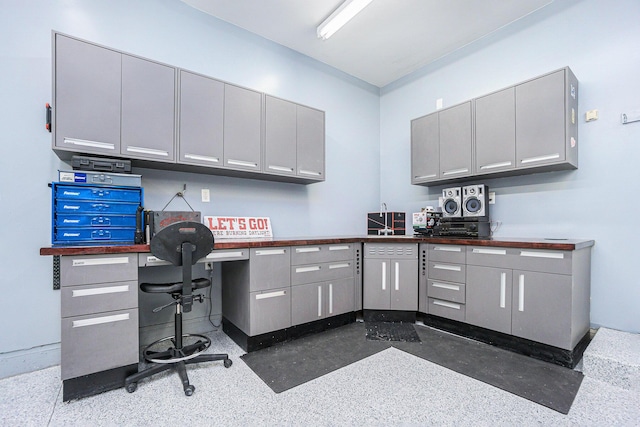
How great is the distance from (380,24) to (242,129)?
1.89 m

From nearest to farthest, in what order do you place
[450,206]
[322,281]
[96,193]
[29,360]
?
[96,193], [29,360], [322,281], [450,206]

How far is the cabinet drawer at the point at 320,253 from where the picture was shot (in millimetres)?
2652

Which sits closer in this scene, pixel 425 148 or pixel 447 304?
pixel 447 304

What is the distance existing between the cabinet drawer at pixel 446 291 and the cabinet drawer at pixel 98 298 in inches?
104

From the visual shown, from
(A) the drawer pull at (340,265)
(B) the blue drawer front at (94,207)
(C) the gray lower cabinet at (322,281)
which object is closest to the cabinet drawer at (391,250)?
(C) the gray lower cabinet at (322,281)

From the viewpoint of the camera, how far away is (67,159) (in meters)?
2.21

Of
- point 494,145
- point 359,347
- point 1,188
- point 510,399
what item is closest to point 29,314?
point 1,188

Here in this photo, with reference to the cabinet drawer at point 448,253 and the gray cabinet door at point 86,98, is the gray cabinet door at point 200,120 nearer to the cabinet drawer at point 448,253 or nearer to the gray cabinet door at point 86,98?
the gray cabinet door at point 86,98

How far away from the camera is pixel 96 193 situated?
2000 millimetres

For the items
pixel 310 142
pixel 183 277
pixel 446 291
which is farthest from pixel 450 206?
pixel 183 277

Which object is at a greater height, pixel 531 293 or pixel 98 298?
pixel 98 298

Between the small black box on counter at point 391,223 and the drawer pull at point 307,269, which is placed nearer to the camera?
Result: the drawer pull at point 307,269

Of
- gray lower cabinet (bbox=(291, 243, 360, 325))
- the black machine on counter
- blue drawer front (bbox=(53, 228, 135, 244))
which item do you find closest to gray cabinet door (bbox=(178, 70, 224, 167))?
blue drawer front (bbox=(53, 228, 135, 244))

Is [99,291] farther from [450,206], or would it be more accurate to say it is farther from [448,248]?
[450,206]
